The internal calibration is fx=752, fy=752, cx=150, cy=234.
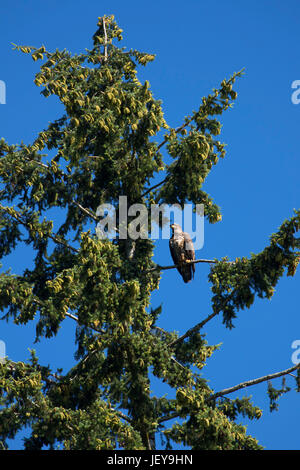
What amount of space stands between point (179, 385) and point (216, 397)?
660mm

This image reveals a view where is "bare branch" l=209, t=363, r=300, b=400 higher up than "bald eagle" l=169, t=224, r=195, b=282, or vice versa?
"bald eagle" l=169, t=224, r=195, b=282

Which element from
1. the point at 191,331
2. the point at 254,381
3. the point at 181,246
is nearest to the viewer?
the point at 254,381

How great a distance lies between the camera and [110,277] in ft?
41.5

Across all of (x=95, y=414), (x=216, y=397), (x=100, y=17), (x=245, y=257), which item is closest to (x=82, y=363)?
(x=95, y=414)

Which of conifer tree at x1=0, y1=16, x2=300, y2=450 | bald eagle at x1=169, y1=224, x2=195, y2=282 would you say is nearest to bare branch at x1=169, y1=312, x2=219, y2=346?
conifer tree at x1=0, y1=16, x2=300, y2=450

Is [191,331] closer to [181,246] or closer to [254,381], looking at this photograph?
[254,381]

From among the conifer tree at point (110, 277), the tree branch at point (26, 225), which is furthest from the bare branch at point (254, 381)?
the tree branch at point (26, 225)

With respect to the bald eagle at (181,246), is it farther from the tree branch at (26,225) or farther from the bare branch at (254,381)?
the bare branch at (254,381)

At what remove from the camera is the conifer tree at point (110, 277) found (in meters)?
11.1

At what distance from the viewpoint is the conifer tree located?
1112 cm

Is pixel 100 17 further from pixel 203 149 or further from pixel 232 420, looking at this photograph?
pixel 232 420

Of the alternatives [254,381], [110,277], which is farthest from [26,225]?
[254,381]

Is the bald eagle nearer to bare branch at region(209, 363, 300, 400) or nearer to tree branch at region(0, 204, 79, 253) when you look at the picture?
tree branch at region(0, 204, 79, 253)

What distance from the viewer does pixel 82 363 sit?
1211 cm
